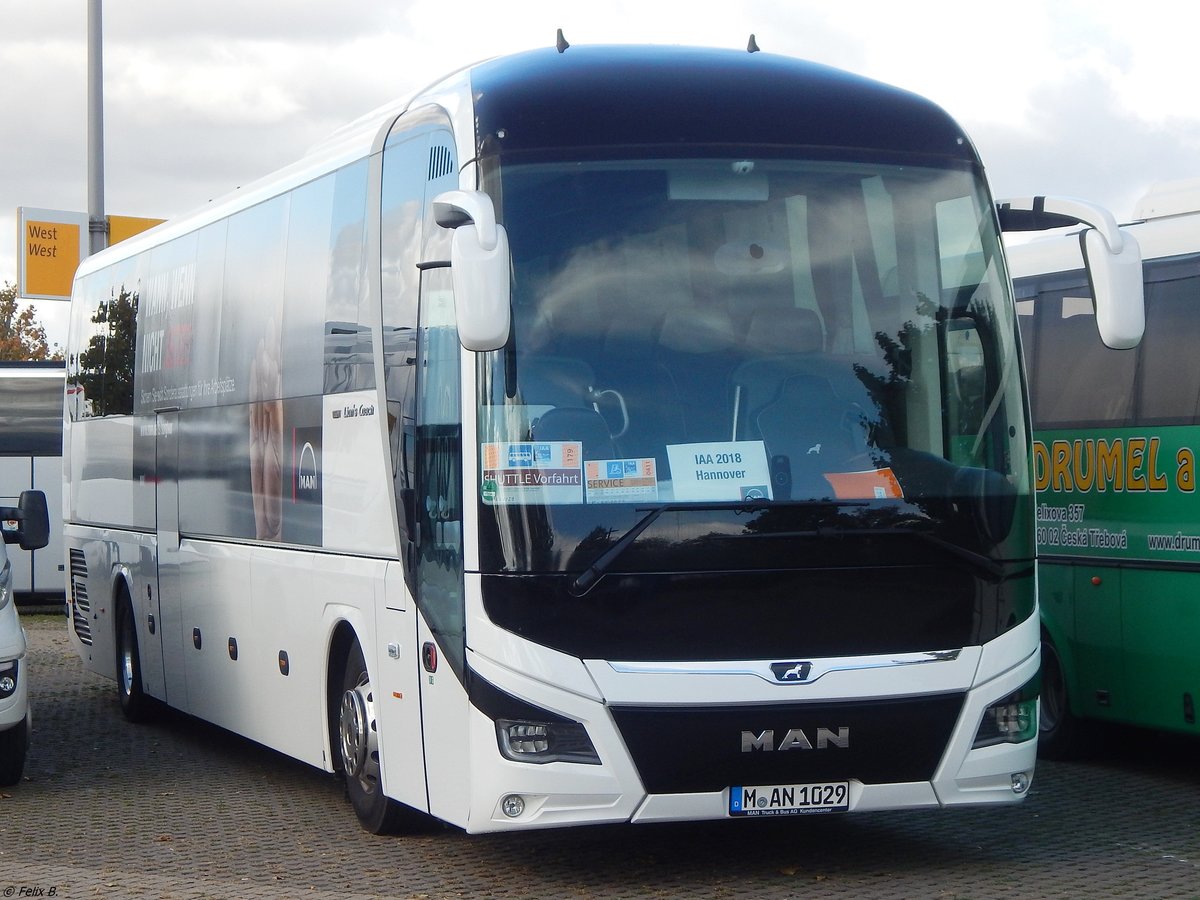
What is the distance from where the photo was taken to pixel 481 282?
7.44 meters

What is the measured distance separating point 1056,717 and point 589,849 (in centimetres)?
434

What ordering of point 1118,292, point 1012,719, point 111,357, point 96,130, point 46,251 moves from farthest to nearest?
point 46,251
point 96,130
point 111,357
point 1118,292
point 1012,719

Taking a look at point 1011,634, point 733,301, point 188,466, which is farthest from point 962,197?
point 188,466

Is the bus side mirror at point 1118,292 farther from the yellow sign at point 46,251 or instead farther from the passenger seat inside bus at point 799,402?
the yellow sign at point 46,251

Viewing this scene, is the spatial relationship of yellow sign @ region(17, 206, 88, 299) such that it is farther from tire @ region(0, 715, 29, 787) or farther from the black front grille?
the black front grille

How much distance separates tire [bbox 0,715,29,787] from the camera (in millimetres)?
11469

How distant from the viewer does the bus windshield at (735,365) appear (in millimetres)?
7715

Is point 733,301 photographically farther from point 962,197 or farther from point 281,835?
point 281,835

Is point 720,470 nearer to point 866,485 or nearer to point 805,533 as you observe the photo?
point 805,533

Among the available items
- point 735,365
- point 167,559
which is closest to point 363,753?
point 735,365

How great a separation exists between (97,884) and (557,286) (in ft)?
11.4

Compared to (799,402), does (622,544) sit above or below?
below

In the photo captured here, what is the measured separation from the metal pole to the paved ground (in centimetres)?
1001

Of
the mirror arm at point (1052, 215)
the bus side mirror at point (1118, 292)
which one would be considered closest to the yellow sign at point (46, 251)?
the mirror arm at point (1052, 215)
